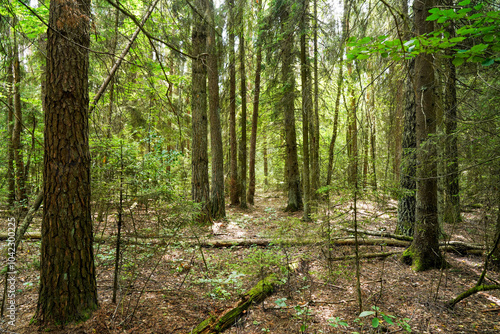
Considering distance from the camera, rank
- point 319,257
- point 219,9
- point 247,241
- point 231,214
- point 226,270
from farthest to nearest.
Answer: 1. point 231,214
2. point 219,9
3. point 247,241
4. point 319,257
5. point 226,270

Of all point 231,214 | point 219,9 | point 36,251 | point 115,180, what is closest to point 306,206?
point 231,214

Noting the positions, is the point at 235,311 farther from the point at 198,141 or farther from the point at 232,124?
the point at 232,124

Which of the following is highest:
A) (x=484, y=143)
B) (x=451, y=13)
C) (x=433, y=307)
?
(x=451, y=13)

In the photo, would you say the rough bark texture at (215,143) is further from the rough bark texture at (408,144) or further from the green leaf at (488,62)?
the green leaf at (488,62)

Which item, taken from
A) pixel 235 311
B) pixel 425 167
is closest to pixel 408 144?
pixel 425 167

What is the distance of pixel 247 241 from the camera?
6074mm

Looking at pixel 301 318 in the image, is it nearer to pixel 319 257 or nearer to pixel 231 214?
pixel 319 257

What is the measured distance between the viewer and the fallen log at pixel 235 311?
9.39ft

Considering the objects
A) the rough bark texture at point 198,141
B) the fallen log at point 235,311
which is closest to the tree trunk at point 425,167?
the fallen log at point 235,311

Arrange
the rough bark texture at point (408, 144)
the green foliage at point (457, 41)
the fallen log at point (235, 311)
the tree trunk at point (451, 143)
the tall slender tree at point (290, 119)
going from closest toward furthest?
1. the green foliage at point (457, 41)
2. the fallen log at point (235, 311)
3. the tree trunk at point (451, 143)
4. the rough bark texture at point (408, 144)
5. the tall slender tree at point (290, 119)

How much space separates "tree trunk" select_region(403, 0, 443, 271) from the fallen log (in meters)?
2.60

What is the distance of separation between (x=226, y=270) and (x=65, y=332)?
252 cm

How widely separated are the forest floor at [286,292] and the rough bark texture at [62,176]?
1.02ft

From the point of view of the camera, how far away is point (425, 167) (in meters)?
4.04
